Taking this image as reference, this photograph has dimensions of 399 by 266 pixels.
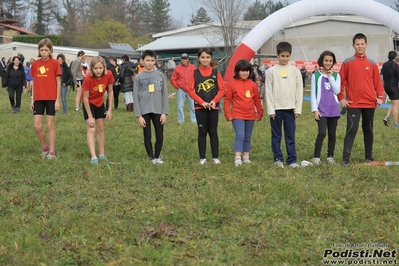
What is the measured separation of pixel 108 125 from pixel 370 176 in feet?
25.6

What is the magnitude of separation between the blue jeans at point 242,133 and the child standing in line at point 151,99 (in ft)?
3.63

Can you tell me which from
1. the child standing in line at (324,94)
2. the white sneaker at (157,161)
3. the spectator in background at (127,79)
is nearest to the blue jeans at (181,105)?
the spectator in background at (127,79)

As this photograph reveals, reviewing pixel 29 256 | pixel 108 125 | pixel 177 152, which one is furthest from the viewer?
pixel 108 125

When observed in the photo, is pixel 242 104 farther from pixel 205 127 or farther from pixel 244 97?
pixel 205 127

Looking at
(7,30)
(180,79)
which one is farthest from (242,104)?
(7,30)

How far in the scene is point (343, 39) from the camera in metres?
39.5

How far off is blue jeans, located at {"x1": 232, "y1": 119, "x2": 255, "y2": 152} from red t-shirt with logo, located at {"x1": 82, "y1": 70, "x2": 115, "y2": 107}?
2.07 metres

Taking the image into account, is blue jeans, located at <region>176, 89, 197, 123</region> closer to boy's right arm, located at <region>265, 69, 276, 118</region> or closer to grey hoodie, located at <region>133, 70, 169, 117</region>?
grey hoodie, located at <region>133, 70, 169, 117</region>

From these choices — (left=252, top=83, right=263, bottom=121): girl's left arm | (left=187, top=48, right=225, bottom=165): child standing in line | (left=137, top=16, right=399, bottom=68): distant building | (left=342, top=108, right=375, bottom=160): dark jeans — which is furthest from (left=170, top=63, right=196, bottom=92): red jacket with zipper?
(left=137, top=16, right=399, bottom=68): distant building

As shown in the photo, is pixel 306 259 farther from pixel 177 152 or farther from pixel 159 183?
pixel 177 152

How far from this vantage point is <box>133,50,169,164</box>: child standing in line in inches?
337

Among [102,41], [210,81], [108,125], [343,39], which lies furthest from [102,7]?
[210,81]

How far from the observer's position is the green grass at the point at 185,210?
4488 millimetres

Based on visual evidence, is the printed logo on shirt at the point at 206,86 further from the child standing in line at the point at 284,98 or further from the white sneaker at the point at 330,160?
the white sneaker at the point at 330,160
